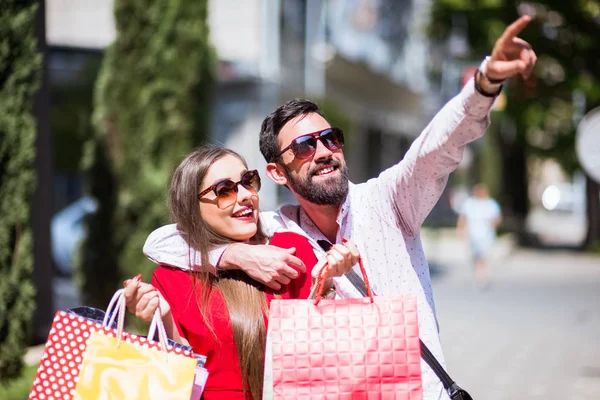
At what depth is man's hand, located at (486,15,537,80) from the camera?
2033 millimetres

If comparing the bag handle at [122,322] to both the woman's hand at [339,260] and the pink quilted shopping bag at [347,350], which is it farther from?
the woman's hand at [339,260]

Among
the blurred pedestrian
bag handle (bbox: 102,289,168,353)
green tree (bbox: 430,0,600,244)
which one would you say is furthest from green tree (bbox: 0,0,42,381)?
green tree (bbox: 430,0,600,244)

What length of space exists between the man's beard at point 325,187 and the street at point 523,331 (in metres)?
5.37

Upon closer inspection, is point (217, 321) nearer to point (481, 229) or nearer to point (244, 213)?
point (244, 213)

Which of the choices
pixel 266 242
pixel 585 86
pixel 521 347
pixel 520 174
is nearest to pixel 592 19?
pixel 585 86

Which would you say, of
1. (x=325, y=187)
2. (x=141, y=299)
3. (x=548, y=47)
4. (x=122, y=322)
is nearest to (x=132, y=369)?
(x=122, y=322)

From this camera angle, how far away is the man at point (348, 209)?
7.97 feet

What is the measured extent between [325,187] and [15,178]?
496 cm

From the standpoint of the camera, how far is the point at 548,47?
883 inches

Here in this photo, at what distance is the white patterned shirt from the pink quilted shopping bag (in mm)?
283

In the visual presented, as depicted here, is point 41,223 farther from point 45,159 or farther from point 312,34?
point 312,34

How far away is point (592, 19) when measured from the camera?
Answer: 2170cm

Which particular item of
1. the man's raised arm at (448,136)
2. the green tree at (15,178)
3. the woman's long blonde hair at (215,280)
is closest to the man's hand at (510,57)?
the man's raised arm at (448,136)

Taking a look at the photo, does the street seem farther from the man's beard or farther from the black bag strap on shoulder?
the man's beard
